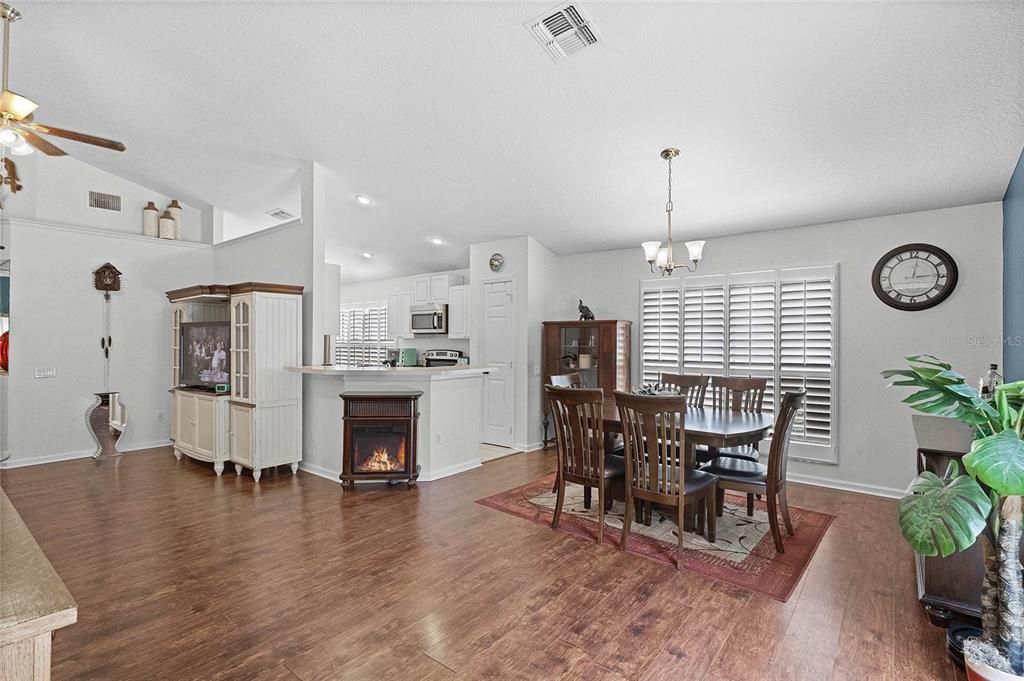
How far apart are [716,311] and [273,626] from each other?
15.7 ft

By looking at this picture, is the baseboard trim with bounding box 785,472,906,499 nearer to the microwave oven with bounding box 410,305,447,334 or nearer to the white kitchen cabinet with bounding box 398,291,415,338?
the microwave oven with bounding box 410,305,447,334

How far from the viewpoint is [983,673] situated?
5.98ft

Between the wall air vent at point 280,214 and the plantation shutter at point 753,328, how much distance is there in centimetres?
560

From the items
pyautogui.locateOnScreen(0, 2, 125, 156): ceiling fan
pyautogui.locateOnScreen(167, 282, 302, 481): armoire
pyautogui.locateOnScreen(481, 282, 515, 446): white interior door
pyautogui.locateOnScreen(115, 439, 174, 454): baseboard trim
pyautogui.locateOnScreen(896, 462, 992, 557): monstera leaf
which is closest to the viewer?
pyautogui.locateOnScreen(896, 462, 992, 557): monstera leaf

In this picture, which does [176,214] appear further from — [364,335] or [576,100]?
[576,100]

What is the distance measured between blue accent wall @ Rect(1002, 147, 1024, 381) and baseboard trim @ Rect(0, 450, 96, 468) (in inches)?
340

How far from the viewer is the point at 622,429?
3.23 meters

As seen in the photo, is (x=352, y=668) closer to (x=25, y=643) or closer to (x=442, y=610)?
(x=442, y=610)

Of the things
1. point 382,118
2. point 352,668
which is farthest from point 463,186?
point 352,668

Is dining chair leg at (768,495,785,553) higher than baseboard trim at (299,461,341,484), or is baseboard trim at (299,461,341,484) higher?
dining chair leg at (768,495,785,553)

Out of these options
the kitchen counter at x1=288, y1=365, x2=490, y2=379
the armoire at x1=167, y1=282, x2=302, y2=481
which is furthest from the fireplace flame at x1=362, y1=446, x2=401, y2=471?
the armoire at x1=167, y1=282, x2=302, y2=481

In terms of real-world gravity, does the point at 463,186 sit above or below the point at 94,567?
above

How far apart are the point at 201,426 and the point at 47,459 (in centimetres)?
183

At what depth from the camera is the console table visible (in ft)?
2.29
